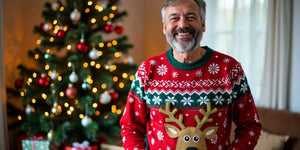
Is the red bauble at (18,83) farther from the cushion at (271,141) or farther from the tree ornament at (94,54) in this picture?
the cushion at (271,141)

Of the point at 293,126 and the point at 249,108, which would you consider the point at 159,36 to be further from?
the point at 249,108

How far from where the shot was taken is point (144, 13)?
13.1ft

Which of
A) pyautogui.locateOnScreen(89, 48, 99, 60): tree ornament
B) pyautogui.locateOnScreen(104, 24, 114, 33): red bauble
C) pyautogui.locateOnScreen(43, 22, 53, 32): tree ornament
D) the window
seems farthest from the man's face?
the window

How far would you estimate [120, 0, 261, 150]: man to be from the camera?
3.62 feet

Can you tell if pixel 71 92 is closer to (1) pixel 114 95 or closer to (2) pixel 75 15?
(1) pixel 114 95

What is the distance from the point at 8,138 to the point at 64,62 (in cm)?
99

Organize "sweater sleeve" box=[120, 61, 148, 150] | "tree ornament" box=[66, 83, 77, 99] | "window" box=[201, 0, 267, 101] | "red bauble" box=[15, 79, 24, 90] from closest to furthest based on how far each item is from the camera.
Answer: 1. "sweater sleeve" box=[120, 61, 148, 150]
2. "tree ornament" box=[66, 83, 77, 99]
3. "red bauble" box=[15, 79, 24, 90]
4. "window" box=[201, 0, 267, 101]

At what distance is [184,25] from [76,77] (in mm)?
1369

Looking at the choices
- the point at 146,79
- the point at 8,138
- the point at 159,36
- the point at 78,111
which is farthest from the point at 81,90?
the point at 159,36

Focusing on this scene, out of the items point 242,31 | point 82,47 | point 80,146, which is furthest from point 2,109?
point 242,31

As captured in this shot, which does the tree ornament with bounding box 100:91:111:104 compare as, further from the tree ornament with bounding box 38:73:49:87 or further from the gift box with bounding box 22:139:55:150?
the gift box with bounding box 22:139:55:150

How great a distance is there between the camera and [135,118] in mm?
1225

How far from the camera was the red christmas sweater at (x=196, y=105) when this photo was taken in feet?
3.62

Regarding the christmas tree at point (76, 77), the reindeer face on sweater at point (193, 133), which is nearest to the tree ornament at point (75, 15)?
the christmas tree at point (76, 77)
